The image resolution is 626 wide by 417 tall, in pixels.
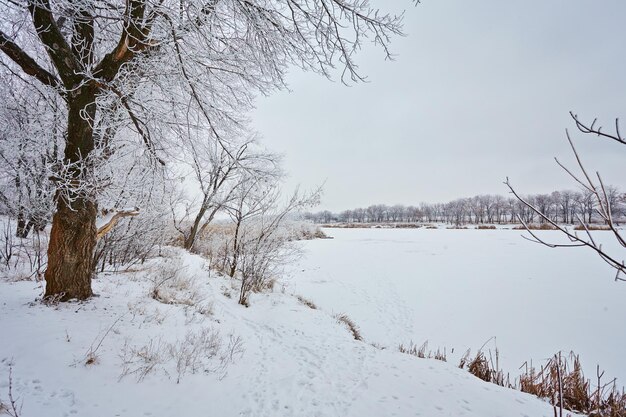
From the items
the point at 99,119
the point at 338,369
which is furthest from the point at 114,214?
the point at 338,369

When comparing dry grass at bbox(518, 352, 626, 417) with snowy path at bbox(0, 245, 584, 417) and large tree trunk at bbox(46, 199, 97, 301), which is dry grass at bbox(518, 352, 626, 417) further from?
large tree trunk at bbox(46, 199, 97, 301)

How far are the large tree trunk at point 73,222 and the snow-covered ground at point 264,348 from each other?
36 cm

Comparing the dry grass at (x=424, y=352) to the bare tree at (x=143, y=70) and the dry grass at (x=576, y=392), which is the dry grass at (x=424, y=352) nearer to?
the dry grass at (x=576, y=392)

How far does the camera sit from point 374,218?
12344cm

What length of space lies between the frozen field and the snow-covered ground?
66 millimetres

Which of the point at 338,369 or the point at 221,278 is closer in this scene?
the point at 338,369

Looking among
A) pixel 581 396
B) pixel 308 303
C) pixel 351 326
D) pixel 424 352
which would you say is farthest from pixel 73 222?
pixel 581 396

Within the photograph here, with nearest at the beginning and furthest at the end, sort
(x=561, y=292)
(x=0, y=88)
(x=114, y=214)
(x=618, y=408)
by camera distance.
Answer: (x=618, y=408) < (x=114, y=214) < (x=0, y=88) < (x=561, y=292)

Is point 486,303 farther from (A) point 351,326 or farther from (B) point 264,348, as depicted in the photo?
(B) point 264,348

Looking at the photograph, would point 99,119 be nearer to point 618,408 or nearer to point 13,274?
point 13,274

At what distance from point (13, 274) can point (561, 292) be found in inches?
578

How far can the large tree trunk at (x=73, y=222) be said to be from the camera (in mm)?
4258

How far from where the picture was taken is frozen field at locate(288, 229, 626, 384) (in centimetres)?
651

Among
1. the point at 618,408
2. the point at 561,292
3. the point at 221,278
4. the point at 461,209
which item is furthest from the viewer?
the point at 461,209
